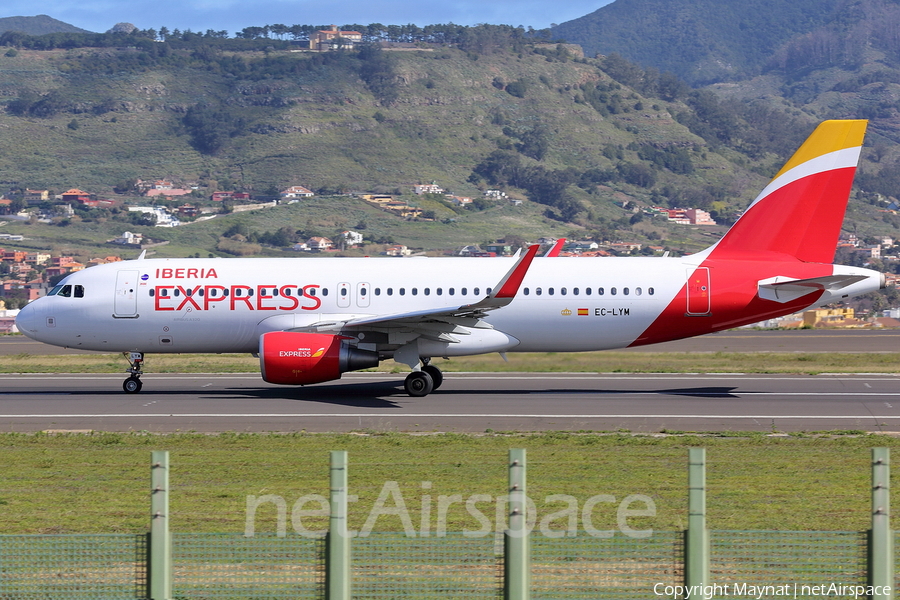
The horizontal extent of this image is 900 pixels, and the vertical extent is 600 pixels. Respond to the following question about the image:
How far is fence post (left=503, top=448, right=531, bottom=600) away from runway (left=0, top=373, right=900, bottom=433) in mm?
13124

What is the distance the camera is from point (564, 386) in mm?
30672

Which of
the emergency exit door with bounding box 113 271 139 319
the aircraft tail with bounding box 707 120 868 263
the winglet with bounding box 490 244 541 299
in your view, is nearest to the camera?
the winglet with bounding box 490 244 541 299

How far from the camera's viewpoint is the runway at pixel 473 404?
22.2 metres

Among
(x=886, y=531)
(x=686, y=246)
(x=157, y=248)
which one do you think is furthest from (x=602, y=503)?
(x=686, y=246)

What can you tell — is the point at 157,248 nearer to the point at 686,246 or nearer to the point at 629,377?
the point at 686,246

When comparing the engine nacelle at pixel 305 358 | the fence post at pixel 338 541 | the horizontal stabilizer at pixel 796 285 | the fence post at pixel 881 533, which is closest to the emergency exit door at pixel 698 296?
the horizontal stabilizer at pixel 796 285

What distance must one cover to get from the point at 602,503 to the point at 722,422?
1022cm

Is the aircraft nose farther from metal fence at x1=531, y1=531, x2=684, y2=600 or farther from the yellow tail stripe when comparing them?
metal fence at x1=531, y1=531, x2=684, y2=600

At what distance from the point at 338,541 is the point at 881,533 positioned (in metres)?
4.15

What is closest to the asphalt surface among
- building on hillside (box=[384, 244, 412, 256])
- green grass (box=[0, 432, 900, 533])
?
green grass (box=[0, 432, 900, 533])

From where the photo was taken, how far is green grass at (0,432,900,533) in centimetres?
1277

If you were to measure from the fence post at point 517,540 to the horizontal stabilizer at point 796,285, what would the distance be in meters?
20.6

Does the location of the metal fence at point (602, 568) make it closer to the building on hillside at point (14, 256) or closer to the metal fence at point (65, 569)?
the metal fence at point (65, 569)

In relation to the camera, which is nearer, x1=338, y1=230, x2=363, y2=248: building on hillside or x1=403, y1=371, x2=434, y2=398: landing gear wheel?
x1=403, y1=371, x2=434, y2=398: landing gear wheel
